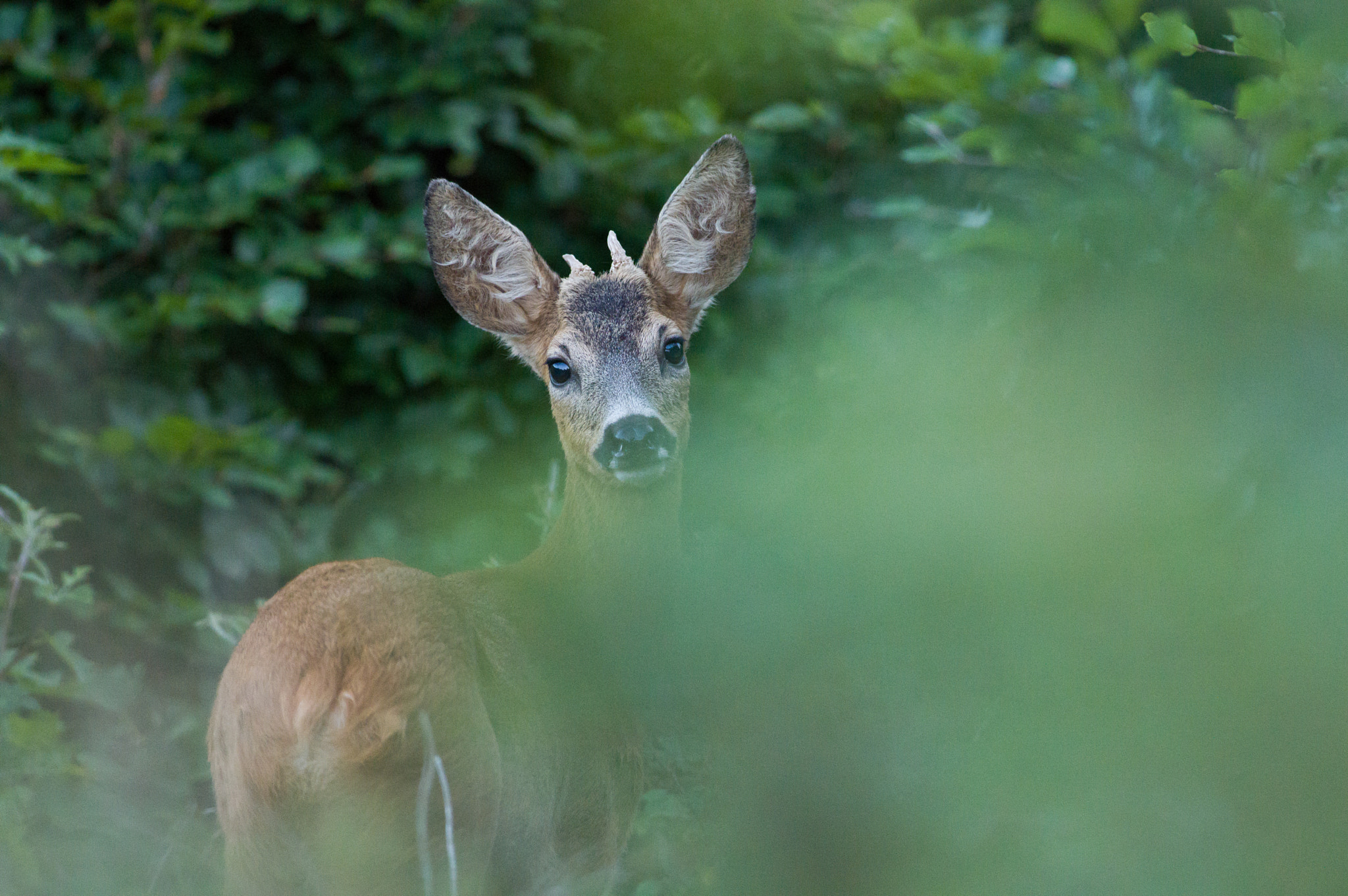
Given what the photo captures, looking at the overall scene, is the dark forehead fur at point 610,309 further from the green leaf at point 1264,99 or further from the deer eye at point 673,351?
the green leaf at point 1264,99

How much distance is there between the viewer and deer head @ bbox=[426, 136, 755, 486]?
1944 millimetres

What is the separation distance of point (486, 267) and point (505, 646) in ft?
2.10

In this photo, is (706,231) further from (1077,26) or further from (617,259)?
(1077,26)

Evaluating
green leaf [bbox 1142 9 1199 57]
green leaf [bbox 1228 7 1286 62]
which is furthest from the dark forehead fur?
green leaf [bbox 1228 7 1286 62]

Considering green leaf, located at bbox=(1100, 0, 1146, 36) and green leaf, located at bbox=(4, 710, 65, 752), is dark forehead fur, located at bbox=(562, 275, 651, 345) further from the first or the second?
green leaf, located at bbox=(4, 710, 65, 752)

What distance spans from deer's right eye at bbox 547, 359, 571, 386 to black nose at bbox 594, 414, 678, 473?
8.4 inches

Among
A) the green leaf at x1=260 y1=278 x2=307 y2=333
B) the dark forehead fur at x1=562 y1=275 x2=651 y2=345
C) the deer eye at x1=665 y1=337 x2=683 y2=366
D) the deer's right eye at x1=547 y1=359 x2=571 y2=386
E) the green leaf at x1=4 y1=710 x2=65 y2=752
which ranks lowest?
the green leaf at x1=4 y1=710 x2=65 y2=752

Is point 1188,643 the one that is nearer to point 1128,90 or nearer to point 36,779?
point 1128,90

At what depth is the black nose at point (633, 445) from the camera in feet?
6.23

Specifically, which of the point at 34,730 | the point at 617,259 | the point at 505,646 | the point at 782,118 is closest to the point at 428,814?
the point at 505,646

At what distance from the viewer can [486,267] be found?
82.5 inches

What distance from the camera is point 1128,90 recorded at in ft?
4.78

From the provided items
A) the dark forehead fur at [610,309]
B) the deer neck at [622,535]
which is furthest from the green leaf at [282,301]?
the deer neck at [622,535]

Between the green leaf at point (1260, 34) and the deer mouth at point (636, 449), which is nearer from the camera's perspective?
the green leaf at point (1260, 34)
